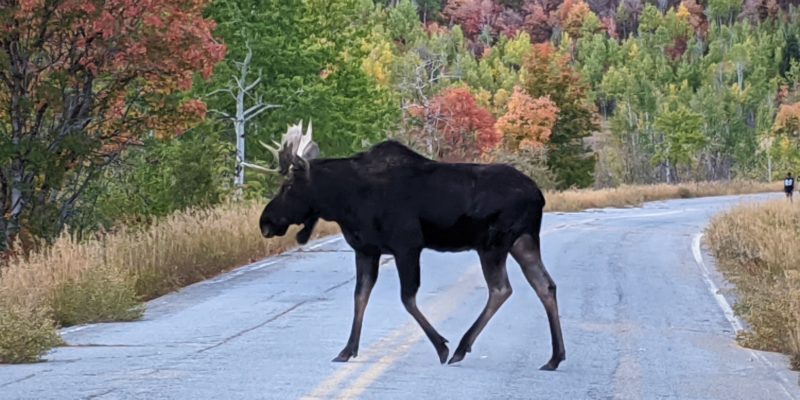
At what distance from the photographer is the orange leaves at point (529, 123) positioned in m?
64.0

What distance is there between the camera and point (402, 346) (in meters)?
11.8

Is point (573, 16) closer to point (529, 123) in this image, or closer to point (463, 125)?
point (529, 123)

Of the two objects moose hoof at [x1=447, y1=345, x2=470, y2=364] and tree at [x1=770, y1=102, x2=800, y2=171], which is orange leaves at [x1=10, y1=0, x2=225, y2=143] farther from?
tree at [x1=770, y1=102, x2=800, y2=171]

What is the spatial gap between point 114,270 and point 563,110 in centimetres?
5329

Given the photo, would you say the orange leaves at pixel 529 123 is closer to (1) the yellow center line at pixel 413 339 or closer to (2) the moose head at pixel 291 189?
(1) the yellow center line at pixel 413 339

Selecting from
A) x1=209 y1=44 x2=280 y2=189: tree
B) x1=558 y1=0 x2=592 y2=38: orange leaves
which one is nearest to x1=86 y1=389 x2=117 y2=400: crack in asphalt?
x1=209 y1=44 x2=280 y2=189: tree

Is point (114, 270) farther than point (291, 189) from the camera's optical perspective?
Yes

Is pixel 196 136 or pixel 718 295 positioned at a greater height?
pixel 196 136

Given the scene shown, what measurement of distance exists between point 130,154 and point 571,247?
9.13 meters

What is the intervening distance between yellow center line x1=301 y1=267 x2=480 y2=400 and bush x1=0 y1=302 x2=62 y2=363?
2585 millimetres

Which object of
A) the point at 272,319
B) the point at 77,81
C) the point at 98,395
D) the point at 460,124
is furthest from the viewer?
the point at 460,124

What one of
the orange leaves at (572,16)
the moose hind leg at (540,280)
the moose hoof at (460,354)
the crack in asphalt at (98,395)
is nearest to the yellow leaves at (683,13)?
the orange leaves at (572,16)

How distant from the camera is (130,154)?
920 inches

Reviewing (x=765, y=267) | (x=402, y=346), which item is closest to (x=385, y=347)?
(x=402, y=346)
